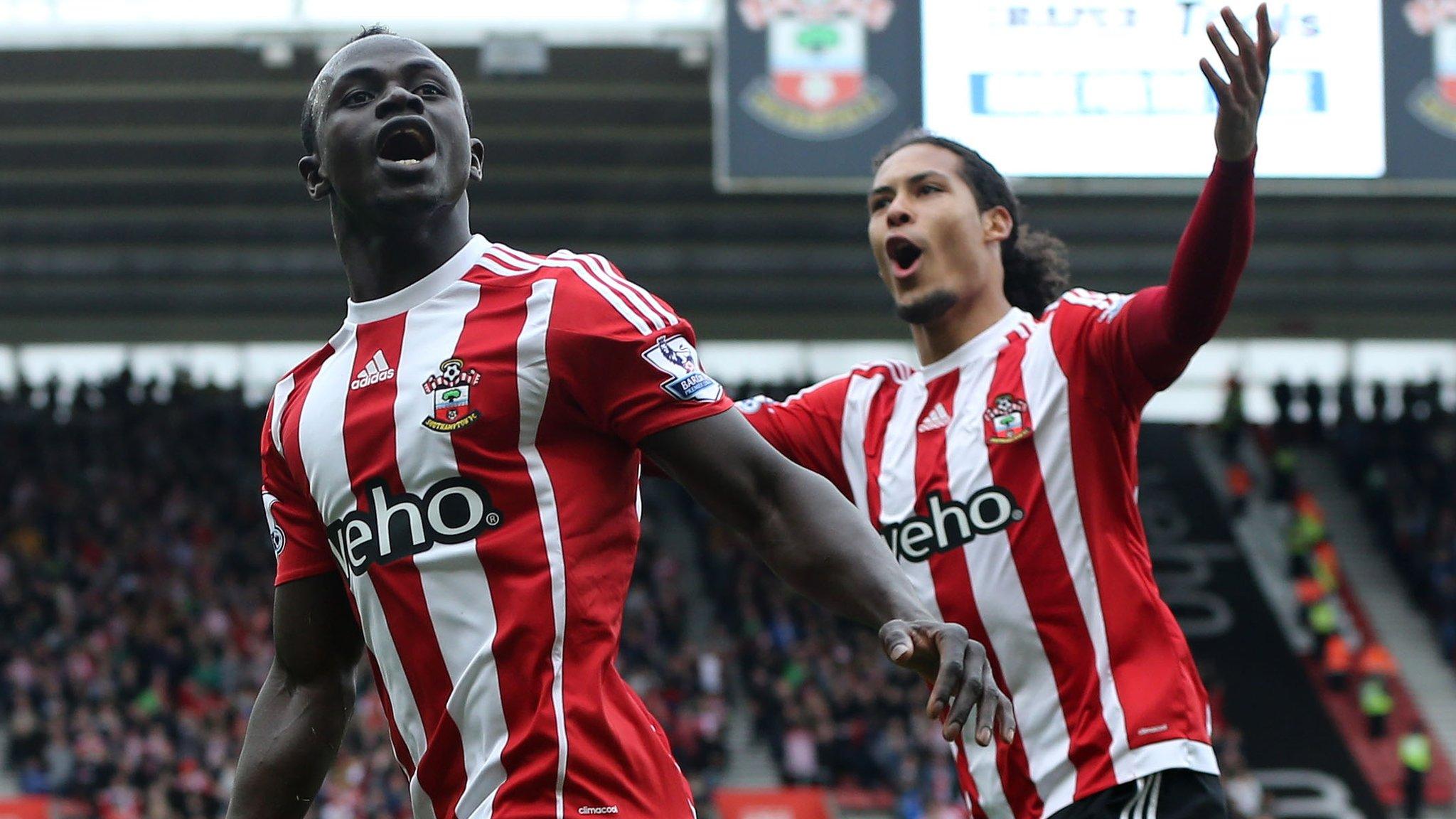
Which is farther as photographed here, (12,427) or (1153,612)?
(12,427)

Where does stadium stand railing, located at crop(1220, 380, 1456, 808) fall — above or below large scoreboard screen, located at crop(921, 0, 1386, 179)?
below

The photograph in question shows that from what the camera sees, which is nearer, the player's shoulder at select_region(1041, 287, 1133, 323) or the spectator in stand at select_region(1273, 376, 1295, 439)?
the player's shoulder at select_region(1041, 287, 1133, 323)

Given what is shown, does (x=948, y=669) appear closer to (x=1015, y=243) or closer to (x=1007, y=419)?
(x=1007, y=419)

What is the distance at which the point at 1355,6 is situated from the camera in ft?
41.3

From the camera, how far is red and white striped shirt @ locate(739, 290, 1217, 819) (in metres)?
3.96

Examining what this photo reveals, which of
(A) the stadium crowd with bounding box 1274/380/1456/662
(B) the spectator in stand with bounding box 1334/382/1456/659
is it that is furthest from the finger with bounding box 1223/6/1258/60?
(A) the stadium crowd with bounding box 1274/380/1456/662

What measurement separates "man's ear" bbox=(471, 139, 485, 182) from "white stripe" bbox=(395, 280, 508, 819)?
1.32ft

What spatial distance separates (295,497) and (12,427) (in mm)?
21486

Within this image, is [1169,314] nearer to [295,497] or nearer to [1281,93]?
[295,497]

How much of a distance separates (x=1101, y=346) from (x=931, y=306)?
0.54m

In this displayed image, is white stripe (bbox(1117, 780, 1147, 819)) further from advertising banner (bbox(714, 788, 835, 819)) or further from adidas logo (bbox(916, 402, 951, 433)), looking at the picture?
advertising banner (bbox(714, 788, 835, 819))

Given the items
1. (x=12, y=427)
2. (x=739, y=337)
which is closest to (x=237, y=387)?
(x=12, y=427)

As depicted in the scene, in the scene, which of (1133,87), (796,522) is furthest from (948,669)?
(1133,87)

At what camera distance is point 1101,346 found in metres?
4.08
